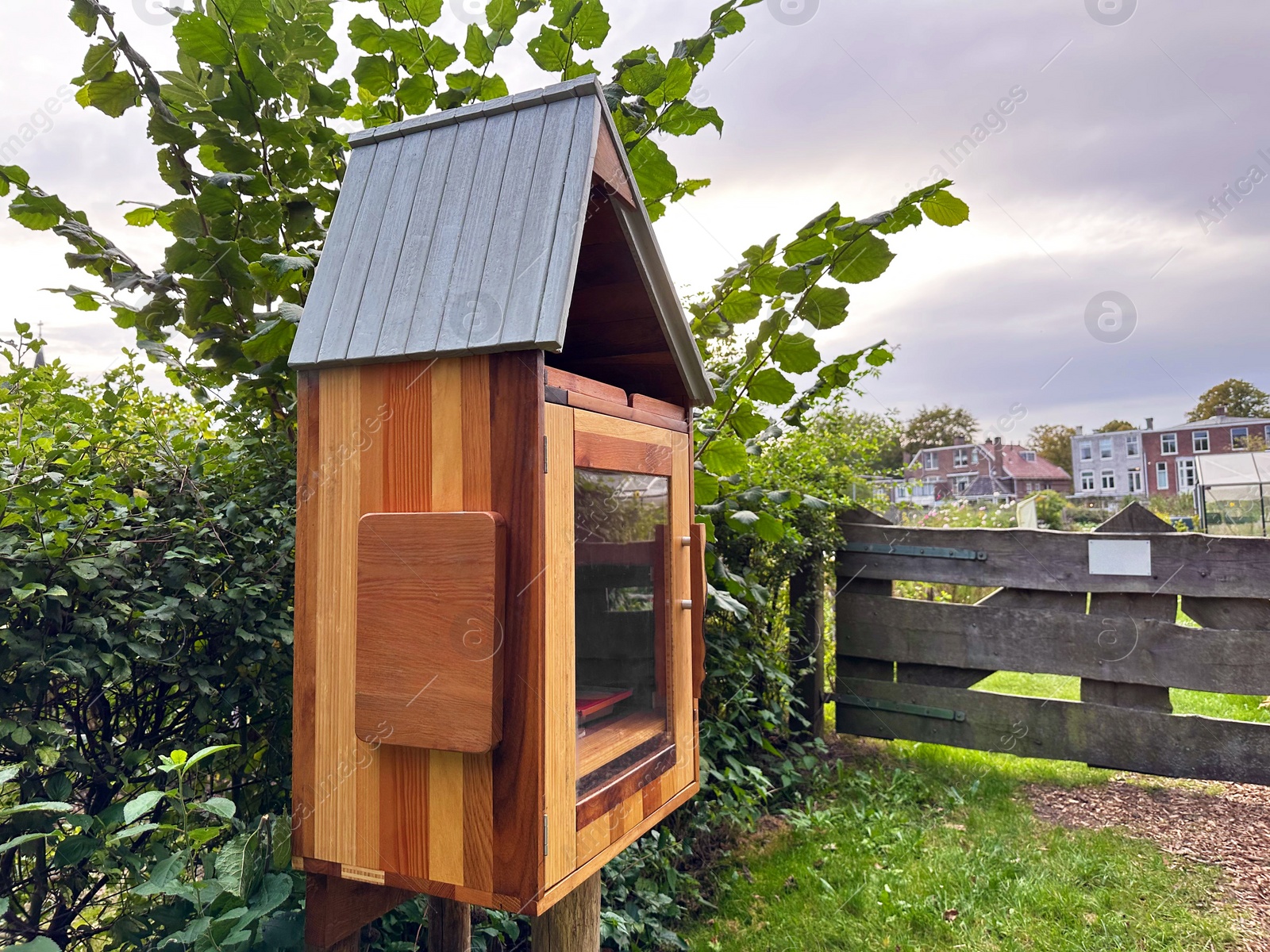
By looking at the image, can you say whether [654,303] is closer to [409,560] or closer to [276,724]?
[409,560]

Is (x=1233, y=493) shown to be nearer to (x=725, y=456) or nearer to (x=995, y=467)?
(x=725, y=456)

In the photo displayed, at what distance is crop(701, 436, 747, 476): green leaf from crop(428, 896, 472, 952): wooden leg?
58.8 inches

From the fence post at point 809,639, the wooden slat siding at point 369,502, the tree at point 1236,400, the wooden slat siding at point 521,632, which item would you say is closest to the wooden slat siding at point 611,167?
the wooden slat siding at point 521,632

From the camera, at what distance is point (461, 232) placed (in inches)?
55.8

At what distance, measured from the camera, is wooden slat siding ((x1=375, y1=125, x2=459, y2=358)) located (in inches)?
54.0

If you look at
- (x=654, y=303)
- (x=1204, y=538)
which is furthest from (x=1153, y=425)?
(x=654, y=303)

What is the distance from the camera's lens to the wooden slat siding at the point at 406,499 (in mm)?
1328

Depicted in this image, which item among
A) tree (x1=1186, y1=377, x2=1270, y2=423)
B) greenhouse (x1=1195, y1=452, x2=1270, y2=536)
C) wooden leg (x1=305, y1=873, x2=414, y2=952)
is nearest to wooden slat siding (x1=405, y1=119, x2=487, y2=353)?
wooden leg (x1=305, y1=873, x2=414, y2=952)

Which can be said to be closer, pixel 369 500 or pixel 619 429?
pixel 369 500

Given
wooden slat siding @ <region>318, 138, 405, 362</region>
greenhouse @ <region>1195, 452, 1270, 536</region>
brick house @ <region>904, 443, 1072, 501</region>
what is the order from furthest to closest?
brick house @ <region>904, 443, 1072, 501</region>
greenhouse @ <region>1195, 452, 1270, 536</region>
wooden slat siding @ <region>318, 138, 405, 362</region>

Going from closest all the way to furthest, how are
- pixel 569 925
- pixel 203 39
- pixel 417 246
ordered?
1. pixel 417 246
2. pixel 569 925
3. pixel 203 39

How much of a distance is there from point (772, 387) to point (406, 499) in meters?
1.48

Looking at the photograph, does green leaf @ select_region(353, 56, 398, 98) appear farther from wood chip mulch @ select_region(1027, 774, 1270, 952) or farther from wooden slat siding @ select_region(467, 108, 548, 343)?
wood chip mulch @ select_region(1027, 774, 1270, 952)

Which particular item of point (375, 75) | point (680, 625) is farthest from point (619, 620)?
point (375, 75)
